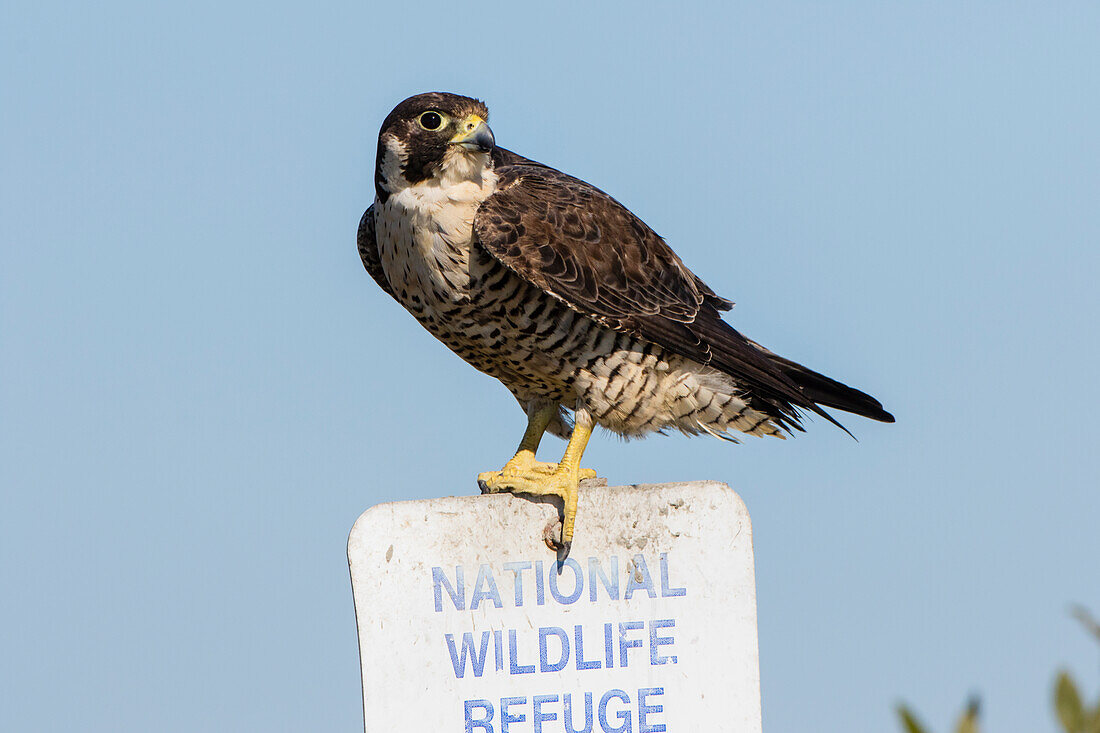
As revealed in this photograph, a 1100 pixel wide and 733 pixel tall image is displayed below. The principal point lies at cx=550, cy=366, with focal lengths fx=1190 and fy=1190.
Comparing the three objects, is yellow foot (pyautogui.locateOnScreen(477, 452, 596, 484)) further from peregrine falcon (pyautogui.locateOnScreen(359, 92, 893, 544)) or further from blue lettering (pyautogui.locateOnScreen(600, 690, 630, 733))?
blue lettering (pyautogui.locateOnScreen(600, 690, 630, 733))

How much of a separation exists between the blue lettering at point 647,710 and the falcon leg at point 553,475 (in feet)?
1.32

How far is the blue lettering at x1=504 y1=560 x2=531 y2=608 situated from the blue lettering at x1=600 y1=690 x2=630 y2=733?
0.30m

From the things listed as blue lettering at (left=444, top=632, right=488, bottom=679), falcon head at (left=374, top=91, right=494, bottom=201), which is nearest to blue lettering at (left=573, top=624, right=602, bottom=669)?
blue lettering at (left=444, top=632, right=488, bottom=679)

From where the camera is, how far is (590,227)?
369 cm

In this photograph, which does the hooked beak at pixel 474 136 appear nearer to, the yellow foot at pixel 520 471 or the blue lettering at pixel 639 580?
the yellow foot at pixel 520 471

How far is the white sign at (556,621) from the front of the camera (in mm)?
2758

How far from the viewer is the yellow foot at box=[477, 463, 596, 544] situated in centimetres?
296

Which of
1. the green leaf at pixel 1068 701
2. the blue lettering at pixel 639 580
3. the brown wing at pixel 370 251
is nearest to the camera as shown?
the green leaf at pixel 1068 701

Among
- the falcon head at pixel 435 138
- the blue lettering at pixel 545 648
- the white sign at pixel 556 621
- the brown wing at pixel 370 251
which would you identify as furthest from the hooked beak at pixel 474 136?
the blue lettering at pixel 545 648

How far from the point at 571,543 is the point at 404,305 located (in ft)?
3.78

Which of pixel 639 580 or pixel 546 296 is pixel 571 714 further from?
pixel 546 296

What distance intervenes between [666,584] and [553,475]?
522mm

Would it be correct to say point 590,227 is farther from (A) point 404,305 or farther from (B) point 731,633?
(B) point 731,633

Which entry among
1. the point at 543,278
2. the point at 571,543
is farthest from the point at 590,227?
the point at 571,543
